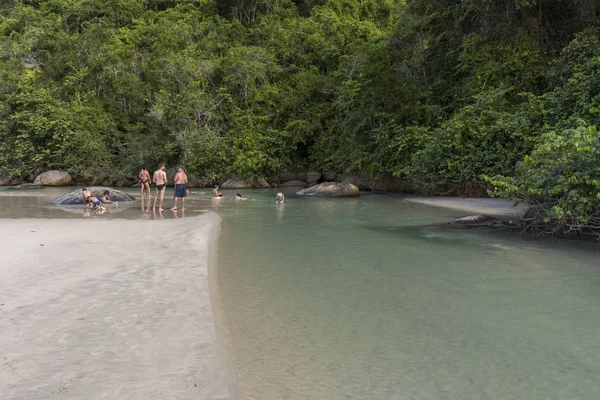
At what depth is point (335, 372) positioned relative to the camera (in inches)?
172

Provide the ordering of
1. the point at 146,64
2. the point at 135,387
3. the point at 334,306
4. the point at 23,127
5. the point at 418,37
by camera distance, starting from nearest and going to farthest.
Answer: the point at 135,387, the point at 334,306, the point at 418,37, the point at 23,127, the point at 146,64

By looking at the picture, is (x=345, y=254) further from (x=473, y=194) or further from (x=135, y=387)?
(x=473, y=194)

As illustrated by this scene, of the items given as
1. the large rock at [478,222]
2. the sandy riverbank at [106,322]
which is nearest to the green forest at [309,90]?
the large rock at [478,222]

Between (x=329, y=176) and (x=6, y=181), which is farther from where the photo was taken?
(x=6, y=181)

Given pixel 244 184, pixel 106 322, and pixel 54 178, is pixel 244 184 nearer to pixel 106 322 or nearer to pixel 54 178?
pixel 54 178

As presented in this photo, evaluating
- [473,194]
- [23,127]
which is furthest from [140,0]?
[473,194]

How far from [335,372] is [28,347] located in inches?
109

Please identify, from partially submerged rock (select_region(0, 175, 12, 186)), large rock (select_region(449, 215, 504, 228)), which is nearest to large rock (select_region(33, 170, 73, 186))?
partially submerged rock (select_region(0, 175, 12, 186))

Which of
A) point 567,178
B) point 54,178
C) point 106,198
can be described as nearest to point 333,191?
point 106,198

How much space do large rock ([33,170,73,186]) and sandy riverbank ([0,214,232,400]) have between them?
968 inches

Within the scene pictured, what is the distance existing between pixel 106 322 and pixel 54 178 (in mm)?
30224

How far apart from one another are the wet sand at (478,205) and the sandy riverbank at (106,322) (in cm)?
1101

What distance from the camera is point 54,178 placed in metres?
31.1

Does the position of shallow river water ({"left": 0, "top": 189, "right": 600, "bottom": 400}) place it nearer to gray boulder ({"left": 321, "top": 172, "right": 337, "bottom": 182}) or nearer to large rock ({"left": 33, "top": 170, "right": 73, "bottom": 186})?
gray boulder ({"left": 321, "top": 172, "right": 337, "bottom": 182})
